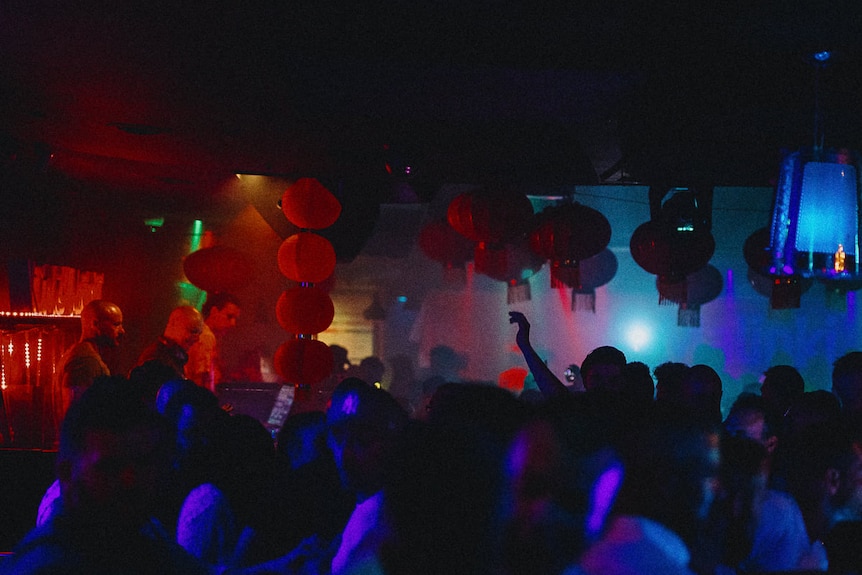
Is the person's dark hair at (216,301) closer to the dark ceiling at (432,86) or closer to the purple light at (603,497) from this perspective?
the dark ceiling at (432,86)

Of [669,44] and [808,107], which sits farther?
[808,107]

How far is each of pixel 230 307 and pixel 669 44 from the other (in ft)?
18.0

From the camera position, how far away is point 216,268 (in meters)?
6.42

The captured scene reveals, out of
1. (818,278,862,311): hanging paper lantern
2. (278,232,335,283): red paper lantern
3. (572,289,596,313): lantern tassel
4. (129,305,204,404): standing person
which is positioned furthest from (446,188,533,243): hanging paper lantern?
(818,278,862,311): hanging paper lantern

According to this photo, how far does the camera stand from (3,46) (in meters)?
3.48

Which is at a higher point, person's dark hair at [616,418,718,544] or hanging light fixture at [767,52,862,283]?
hanging light fixture at [767,52,862,283]

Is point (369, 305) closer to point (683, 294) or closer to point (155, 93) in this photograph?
point (683, 294)

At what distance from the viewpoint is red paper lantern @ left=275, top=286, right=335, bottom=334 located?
16.9 ft

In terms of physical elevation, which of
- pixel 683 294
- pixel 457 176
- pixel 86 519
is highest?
pixel 457 176

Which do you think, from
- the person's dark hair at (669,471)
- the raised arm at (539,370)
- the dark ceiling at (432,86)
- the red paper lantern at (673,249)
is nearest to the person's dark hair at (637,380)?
the raised arm at (539,370)

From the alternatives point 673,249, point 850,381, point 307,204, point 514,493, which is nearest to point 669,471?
point 514,493

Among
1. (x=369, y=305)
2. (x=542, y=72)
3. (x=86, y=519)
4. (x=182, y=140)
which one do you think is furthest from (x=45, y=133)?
(x=86, y=519)

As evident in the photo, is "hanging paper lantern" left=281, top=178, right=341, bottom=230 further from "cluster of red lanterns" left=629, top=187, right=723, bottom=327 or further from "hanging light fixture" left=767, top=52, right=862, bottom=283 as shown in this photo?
"hanging light fixture" left=767, top=52, right=862, bottom=283

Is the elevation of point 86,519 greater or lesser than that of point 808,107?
lesser
